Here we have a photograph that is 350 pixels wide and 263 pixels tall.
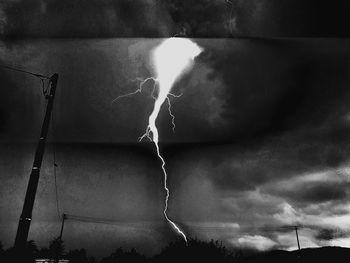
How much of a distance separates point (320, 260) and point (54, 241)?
1728 inches

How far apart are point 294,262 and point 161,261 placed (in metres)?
18.8

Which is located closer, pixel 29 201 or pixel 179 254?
pixel 29 201

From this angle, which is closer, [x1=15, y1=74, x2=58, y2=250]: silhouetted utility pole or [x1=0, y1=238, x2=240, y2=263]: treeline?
[x1=15, y1=74, x2=58, y2=250]: silhouetted utility pole

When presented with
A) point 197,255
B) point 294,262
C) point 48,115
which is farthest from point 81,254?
point 48,115

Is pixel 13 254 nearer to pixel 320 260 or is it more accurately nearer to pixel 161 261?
pixel 161 261

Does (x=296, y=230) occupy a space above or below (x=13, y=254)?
above

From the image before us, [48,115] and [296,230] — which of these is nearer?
[48,115]

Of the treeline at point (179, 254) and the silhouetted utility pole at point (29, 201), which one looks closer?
the silhouetted utility pole at point (29, 201)

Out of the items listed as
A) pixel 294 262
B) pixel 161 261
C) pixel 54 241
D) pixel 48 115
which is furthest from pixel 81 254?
pixel 48 115

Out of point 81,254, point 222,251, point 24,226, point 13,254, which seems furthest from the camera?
point 81,254

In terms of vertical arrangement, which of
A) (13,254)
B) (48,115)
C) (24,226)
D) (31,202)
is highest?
(48,115)

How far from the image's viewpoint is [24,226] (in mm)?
6980

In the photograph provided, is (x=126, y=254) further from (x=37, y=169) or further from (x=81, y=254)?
(x=37, y=169)

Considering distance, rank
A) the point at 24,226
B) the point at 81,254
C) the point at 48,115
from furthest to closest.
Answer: the point at 81,254
the point at 48,115
the point at 24,226
